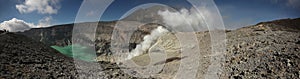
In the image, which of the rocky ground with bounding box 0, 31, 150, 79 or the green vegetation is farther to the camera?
the green vegetation

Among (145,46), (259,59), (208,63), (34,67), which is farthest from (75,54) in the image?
(259,59)

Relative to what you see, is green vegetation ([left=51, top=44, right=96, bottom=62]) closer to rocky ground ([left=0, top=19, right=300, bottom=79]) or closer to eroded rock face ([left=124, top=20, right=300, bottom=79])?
rocky ground ([left=0, top=19, right=300, bottom=79])

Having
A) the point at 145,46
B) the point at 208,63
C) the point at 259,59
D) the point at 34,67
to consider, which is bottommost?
Result: the point at 208,63

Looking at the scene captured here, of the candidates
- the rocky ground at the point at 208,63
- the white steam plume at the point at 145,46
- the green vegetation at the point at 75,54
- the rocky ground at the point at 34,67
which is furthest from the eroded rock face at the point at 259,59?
the white steam plume at the point at 145,46

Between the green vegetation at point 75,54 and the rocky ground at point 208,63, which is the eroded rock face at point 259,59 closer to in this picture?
the rocky ground at point 208,63

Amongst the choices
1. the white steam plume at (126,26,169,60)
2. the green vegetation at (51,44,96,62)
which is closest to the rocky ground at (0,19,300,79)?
the green vegetation at (51,44,96,62)

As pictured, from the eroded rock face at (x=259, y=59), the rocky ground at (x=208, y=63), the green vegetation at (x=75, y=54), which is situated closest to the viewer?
the rocky ground at (x=208, y=63)

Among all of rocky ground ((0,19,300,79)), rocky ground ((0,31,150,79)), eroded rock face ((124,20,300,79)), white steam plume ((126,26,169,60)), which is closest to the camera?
rocky ground ((0,31,150,79))

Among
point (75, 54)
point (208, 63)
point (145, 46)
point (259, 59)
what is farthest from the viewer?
point (145, 46)

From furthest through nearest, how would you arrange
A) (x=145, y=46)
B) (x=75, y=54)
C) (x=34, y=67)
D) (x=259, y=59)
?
1. (x=145, y=46)
2. (x=75, y=54)
3. (x=259, y=59)
4. (x=34, y=67)

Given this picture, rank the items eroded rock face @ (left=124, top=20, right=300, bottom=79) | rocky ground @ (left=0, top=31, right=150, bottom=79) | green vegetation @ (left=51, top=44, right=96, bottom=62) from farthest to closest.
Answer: green vegetation @ (left=51, top=44, right=96, bottom=62)
eroded rock face @ (left=124, top=20, right=300, bottom=79)
rocky ground @ (left=0, top=31, right=150, bottom=79)

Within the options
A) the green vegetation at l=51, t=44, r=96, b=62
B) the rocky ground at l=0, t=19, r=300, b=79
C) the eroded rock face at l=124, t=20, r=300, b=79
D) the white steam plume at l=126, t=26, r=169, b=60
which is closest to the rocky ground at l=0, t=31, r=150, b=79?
the rocky ground at l=0, t=19, r=300, b=79

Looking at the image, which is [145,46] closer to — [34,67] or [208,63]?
[208,63]
